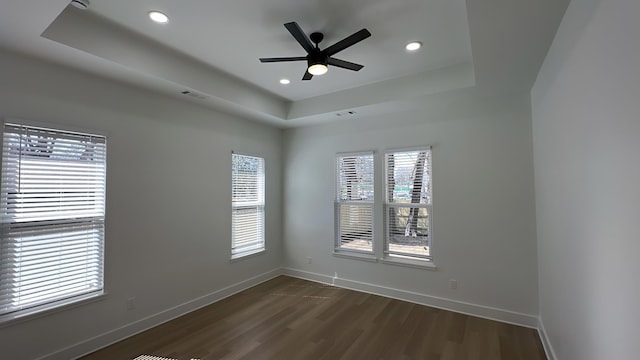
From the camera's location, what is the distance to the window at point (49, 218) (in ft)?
7.73

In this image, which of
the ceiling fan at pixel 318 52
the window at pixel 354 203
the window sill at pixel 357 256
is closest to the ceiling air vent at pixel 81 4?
the ceiling fan at pixel 318 52

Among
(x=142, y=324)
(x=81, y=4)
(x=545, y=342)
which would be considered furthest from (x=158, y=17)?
(x=545, y=342)

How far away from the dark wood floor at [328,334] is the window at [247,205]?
35.6 inches

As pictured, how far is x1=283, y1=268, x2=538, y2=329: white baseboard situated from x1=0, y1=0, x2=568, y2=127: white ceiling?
2667 mm

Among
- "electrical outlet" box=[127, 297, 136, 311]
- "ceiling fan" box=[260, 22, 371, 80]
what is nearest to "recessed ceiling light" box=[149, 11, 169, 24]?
"ceiling fan" box=[260, 22, 371, 80]

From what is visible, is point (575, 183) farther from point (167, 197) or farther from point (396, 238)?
point (167, 197)

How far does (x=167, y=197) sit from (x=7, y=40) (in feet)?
6.32

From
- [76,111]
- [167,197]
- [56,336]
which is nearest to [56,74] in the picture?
[76,111]

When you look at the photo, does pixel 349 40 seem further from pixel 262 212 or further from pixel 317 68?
pixel 262 212

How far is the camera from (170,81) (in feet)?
9.91

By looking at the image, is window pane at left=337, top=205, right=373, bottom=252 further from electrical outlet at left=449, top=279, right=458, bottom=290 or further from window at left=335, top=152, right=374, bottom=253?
electrical outlet at left=449, top=279, right=458, bottom=290

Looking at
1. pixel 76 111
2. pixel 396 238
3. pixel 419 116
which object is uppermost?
pixel 419 116

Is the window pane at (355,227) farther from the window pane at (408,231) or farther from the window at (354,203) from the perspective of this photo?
the window pane at (408,231)

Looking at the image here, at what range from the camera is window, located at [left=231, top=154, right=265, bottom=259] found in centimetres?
446
